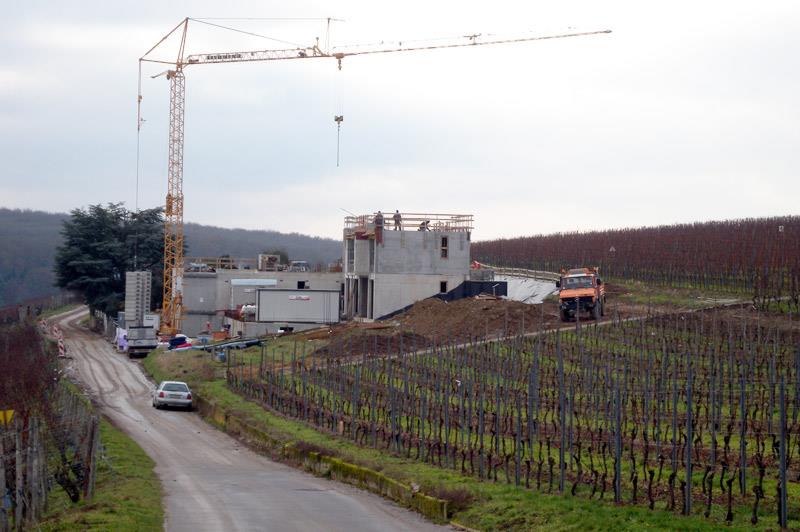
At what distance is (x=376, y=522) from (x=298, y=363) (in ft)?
83.2

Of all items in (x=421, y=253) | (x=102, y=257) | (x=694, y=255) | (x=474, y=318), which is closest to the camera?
(x=474, y=318)

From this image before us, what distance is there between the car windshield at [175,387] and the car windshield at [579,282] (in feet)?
65.1

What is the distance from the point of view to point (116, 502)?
17.5m

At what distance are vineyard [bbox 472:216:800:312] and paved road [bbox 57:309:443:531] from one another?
1139 inches

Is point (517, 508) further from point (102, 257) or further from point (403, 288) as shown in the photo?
point (102, 257)

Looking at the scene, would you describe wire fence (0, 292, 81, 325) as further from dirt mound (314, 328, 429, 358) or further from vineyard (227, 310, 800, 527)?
vineyard (227, 310, 800, 527)

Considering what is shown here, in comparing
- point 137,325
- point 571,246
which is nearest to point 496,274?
point 571,246

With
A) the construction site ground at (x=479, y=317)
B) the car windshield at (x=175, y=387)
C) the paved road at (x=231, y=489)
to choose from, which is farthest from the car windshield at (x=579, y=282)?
the paved road at (x=231, y=489)

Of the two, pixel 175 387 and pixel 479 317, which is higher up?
pixel 479 317

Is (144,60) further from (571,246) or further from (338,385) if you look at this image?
(338,385)

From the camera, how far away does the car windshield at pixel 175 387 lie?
131ft

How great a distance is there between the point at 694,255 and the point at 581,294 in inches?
707

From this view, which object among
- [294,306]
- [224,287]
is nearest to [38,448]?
[294,306]

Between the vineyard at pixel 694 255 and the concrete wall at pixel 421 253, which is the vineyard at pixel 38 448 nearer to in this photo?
the concrete wall at pixel 421 253
